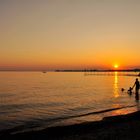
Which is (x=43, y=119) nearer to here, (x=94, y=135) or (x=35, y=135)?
(x=35, y=135)

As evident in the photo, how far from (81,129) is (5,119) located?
28.0 feet

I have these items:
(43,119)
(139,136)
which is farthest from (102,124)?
(43,119)

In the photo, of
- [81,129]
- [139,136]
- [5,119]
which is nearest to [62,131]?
[81,129]

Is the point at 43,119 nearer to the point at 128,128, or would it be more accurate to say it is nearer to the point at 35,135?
the point at 35,135

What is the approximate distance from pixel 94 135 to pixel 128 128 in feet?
8.78

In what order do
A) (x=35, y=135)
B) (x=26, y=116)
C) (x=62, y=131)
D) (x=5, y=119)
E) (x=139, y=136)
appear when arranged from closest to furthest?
(x=139, y=136) → (x=35, y=135) → (x=62, y=131) → (x=5, y=119) → (x=26, y=116)

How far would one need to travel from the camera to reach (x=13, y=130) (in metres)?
16.8

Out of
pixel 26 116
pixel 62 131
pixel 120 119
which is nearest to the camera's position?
pixel 62 131

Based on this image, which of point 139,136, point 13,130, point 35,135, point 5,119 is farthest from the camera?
point 5,119

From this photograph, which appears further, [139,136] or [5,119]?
[5,119]

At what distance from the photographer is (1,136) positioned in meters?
14.4

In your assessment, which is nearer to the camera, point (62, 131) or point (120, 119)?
point (62, 131)

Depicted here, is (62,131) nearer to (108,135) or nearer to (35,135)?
(35,135)

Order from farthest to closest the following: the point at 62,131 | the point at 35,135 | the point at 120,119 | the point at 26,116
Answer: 1. the point at 26,116
2. the point at 120,119
3. the point at 62,131
4. the point at 35,135
